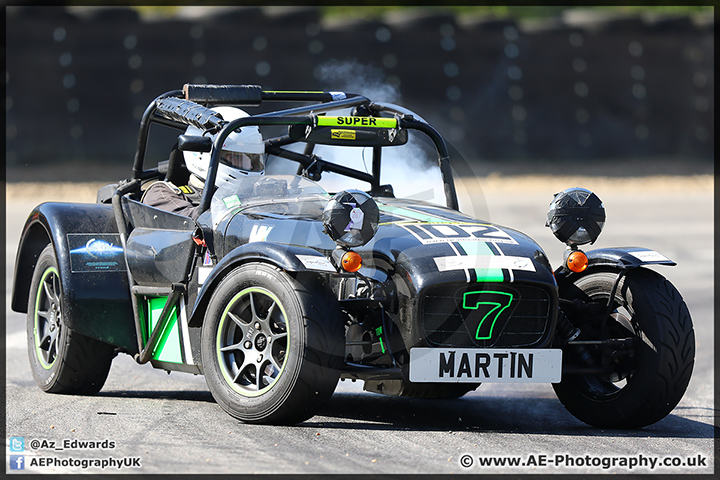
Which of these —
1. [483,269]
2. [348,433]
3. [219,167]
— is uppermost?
[219,167]

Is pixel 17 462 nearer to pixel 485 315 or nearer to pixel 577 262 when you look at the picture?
pixel 485 315

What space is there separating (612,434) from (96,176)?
1623cm

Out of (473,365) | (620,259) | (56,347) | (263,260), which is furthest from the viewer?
(56,347)

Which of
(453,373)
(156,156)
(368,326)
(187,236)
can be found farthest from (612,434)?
(156,156)

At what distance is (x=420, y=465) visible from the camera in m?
5.03

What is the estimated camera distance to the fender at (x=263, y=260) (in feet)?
18.5

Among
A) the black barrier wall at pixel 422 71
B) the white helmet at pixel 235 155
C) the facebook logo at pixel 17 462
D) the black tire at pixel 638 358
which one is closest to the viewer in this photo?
the facebook logo at pixel 17 462

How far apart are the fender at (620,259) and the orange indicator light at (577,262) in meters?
0.06

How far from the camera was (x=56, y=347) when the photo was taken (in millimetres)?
7305

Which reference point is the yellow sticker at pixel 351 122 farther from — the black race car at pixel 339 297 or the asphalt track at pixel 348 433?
the asphalt track at pixel 348 433

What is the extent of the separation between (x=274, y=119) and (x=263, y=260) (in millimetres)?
1268

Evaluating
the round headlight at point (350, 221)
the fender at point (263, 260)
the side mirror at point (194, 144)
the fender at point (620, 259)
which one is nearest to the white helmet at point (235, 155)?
the side mirror at point (194, 144)

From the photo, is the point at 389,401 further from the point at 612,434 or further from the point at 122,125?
the point at 122,125

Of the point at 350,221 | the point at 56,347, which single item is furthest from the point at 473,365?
the point at 56,347
